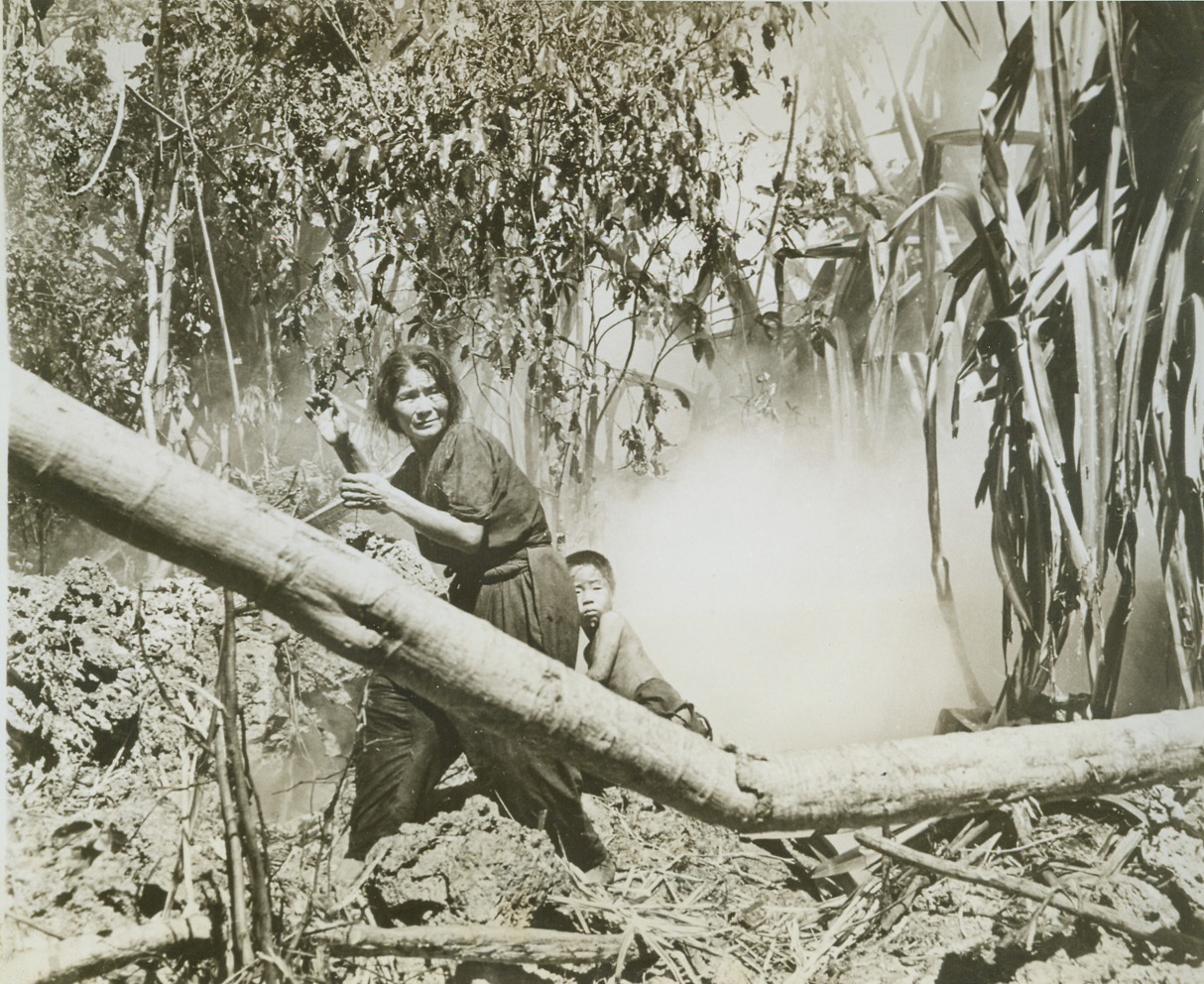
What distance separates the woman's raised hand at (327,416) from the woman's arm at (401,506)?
106 mm

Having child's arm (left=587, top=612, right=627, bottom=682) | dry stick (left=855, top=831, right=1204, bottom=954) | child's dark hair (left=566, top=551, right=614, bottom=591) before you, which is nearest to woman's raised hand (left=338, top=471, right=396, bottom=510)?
child's dark hair (left=566, top=551, right=614, bottom=591)

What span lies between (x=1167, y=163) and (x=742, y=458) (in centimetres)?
137

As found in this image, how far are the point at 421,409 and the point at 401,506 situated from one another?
250 mm

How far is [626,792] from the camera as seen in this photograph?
2188 millimetres

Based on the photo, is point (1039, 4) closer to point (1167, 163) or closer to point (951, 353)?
point (1167, 163)

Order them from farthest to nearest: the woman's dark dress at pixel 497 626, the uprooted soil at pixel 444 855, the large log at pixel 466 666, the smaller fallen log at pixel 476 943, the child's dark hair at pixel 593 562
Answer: the child's dark hair at pixel 593 562 < the woman's dark dress at pixel 497 626 < the uprooted soil at pixel 444 855 < the smaller fallen log at pixel 476 943 < the large log at pixel 466 666

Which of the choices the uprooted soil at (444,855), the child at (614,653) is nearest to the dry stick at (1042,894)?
the uprooted soil at (444,855)

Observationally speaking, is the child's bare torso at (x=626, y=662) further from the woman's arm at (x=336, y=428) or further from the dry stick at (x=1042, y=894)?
the woman's arm at (x=336, y=428)

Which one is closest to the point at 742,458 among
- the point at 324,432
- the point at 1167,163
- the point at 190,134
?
the point at 324,432

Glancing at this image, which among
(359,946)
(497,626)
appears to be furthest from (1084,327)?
(359,946)

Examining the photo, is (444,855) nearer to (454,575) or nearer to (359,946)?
(359,946)

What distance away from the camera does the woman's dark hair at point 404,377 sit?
214cm

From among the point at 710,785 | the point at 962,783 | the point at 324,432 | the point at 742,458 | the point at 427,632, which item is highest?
the point at 324,432

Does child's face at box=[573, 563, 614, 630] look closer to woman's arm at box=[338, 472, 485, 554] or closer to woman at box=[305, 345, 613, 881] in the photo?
woman at box=[305, 345, 613, 881]
